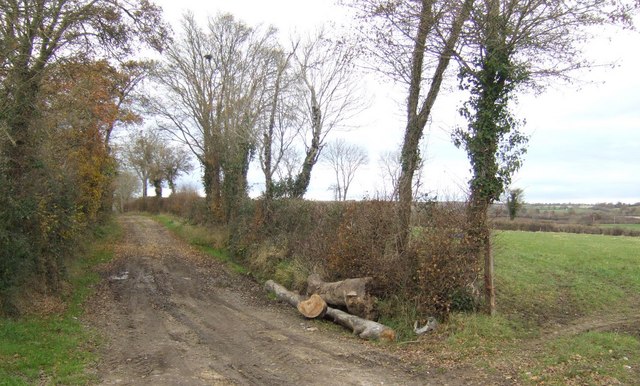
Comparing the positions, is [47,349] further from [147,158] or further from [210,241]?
[147,158]

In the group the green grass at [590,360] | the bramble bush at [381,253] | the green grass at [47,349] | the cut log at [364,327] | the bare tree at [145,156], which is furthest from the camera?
the bare tree at [145,156]

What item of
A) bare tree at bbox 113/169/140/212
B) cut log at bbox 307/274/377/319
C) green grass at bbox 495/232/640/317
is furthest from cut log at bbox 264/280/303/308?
bare tree at bbox 113/169/140/212

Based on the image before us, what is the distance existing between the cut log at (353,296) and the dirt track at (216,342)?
2.41 ft

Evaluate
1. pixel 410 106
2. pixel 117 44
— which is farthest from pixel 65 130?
pixel 410 106

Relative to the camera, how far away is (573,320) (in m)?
9.98

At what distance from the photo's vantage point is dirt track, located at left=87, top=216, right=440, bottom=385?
22.5 ft

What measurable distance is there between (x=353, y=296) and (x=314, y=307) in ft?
3.52

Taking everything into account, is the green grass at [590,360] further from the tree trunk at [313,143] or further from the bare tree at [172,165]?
the bare tree at [172,165]

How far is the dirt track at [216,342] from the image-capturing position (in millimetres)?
6863

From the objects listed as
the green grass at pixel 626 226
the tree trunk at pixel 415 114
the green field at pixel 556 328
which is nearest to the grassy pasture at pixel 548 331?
the green field at pixel 556 328

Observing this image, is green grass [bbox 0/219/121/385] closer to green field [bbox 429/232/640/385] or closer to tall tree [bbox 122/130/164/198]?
green field [bbox 429/232/640/385]

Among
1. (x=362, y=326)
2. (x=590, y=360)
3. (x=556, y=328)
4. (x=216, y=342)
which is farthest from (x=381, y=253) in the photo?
(x=590, y=360)

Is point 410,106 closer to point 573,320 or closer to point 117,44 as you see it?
point 573,320

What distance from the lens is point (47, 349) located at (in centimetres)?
766
